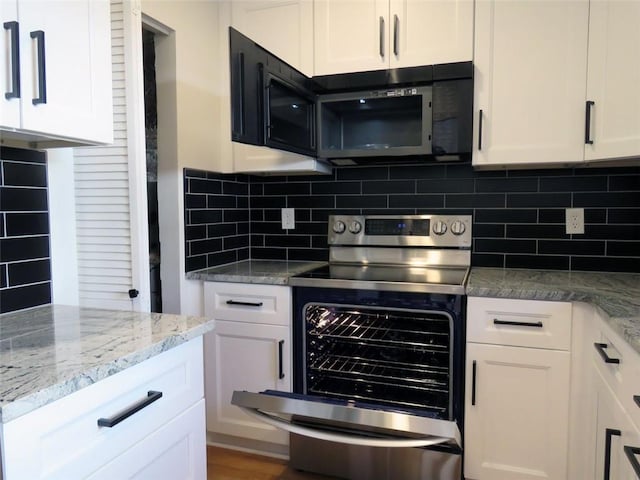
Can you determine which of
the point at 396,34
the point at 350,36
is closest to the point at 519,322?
the point at 396,34

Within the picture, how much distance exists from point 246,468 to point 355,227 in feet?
4.20

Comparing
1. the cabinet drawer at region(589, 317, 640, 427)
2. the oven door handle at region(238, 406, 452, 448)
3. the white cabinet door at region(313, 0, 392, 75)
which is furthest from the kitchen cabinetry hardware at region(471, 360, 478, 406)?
the white cabinet door at region(313, 0, 392, 75)

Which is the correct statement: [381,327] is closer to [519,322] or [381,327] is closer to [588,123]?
[519,322]

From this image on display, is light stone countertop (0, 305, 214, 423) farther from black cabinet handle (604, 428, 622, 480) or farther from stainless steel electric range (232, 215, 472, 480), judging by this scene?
black cabinet handle (604, 428, 622, 480)

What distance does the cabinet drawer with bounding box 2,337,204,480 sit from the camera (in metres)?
0.81

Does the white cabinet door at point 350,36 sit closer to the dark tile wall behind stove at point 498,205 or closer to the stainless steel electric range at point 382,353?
the dark tile wall behind stove at point 498,205

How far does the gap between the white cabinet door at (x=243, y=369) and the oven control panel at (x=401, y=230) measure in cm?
69

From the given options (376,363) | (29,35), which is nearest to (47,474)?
(29,35)

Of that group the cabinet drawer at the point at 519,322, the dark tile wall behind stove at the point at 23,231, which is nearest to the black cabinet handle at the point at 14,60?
the dark tile wall behind stove at the point at 23,231

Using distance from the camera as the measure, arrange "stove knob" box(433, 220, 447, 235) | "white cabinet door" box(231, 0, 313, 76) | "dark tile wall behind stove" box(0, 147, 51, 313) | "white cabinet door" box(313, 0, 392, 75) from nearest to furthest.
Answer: "dark tile wall behind stove" box(0, 147, 51, 313)
"white cabinet door" box(313, 0, 392, 75)
"white cabinet door" box(231, 0, 313, 76)
"stove knob" box(433, 220, 447, 235)

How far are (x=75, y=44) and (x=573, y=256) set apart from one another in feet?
7.15

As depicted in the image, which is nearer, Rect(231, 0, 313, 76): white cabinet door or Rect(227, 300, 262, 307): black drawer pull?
Rect(227, 300, 262, 307): black drawer pull

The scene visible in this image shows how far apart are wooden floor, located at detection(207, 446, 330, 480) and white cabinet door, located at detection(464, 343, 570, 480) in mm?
692

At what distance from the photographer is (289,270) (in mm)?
2232
